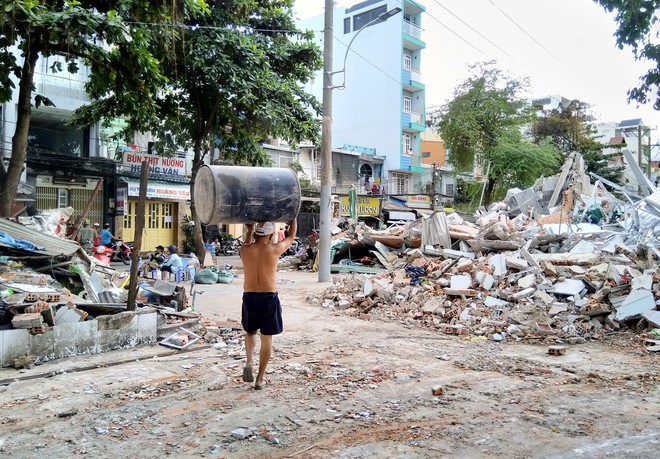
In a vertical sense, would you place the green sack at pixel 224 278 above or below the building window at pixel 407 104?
below

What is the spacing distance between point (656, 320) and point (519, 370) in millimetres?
2826

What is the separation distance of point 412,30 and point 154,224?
25.2 meters

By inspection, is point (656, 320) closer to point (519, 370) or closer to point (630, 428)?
point (519, 370)

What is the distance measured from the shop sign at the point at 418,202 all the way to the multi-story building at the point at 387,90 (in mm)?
1478

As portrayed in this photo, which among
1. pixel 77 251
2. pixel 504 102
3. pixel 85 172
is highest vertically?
pixel 504 102

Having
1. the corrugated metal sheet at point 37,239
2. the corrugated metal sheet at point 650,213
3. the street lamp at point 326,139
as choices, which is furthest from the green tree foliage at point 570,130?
the corrugated metal sheet at point 37,239

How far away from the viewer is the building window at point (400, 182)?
37.3 metres

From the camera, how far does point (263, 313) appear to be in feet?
15.0

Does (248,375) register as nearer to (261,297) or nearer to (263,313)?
(263,313)

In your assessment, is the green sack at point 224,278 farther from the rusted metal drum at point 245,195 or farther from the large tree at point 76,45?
the rusted metal drum at point 245,195

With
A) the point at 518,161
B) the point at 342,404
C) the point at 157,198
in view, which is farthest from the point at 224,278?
the point at 518,161

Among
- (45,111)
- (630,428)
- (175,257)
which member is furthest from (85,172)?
(630,428)

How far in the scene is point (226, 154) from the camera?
15.8 meters

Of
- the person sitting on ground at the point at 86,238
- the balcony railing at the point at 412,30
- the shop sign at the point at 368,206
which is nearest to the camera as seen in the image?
the person sitting on ground at the point at 86,238
